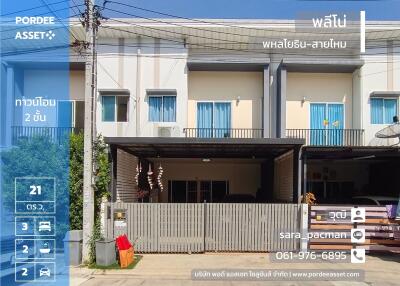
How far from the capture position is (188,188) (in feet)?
83.7

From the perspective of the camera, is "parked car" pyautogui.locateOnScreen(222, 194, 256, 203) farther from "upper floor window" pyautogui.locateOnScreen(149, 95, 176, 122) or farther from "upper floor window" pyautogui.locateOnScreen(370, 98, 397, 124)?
"upper floor window" pyautogui.locateOnScreen(370, 98, 397, 124)

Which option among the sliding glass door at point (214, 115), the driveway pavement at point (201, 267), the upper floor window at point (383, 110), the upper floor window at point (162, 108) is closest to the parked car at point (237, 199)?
the sliding glass door at point (214, 115)

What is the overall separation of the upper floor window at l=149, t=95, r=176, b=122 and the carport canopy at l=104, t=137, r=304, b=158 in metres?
2.18

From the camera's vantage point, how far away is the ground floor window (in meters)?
25.5

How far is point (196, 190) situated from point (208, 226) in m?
9.94

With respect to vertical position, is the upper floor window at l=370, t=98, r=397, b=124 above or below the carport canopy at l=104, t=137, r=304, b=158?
above

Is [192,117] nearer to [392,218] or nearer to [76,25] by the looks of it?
[76,25]

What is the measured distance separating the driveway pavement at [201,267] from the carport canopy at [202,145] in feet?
11.4

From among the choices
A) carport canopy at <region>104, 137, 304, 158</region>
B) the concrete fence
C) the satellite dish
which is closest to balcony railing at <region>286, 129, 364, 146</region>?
the satellite dish

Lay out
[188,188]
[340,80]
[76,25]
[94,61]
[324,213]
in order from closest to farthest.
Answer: [94,61], [324,213], [76,25], [340,80], [188,188]

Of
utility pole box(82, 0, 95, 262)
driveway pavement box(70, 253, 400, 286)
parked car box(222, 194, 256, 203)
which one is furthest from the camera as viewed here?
parked car box(222, 194, 256, 203)

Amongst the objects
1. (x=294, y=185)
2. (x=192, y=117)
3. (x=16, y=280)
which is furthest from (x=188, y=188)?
(x=16, y=280)

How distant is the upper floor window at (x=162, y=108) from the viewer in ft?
74.4

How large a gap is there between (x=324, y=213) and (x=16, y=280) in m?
9.13
